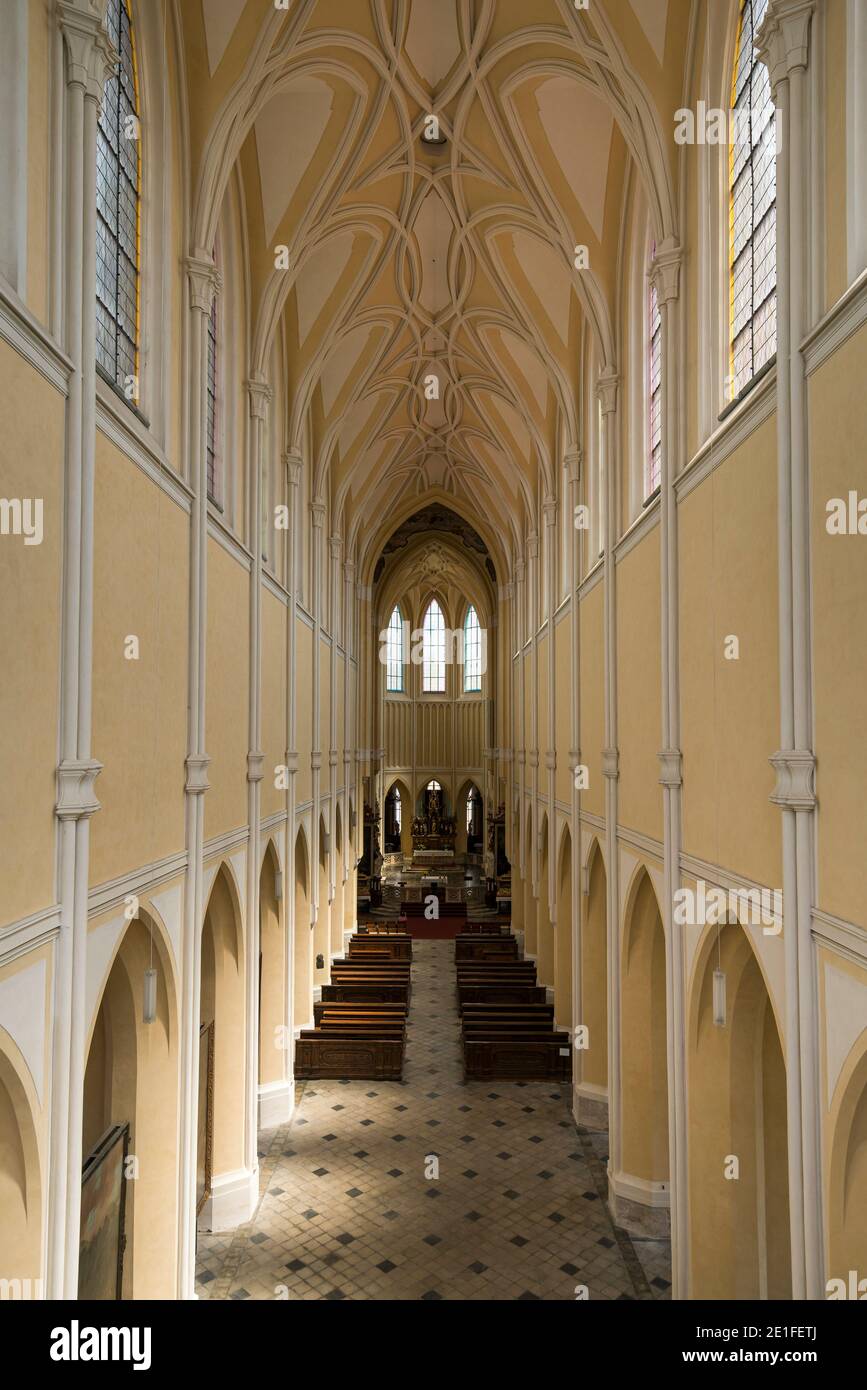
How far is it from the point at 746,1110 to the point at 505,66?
13.7 meters

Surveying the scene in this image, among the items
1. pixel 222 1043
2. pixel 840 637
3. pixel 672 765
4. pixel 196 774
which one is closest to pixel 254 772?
pixel 196 774

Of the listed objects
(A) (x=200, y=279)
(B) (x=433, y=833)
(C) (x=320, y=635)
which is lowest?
(B) (x=433, y=833)

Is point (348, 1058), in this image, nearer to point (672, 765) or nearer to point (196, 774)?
point (196, 774)

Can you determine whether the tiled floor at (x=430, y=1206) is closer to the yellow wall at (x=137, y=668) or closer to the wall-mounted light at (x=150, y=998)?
the wall-mounted light at (x=150, y=998)

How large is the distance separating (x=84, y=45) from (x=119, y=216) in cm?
249

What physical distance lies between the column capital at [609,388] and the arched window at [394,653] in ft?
109

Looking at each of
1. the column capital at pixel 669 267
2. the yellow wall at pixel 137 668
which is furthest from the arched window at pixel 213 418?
the column capital at pixel 669 267

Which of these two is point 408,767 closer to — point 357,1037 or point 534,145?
point 357,1037

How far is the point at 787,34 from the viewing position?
647 centimetres

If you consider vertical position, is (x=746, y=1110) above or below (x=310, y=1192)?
above
